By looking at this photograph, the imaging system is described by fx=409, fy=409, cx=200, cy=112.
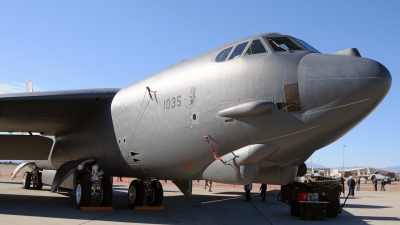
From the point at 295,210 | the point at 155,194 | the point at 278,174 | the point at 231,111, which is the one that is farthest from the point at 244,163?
the point at 155,194

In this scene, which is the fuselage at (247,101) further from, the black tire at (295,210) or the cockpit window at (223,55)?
the black tire at (295,210)

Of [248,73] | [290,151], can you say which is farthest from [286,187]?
[248,73]

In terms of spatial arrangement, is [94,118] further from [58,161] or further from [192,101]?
[192,101]

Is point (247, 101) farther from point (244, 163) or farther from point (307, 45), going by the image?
point (307, 45)

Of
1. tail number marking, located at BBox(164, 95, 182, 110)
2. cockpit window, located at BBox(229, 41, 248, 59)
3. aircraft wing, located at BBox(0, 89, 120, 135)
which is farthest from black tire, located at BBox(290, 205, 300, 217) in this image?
aircraft wing, located at BBox(0, 89, 120, 135)

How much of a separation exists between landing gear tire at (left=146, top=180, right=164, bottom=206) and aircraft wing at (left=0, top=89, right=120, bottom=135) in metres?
3.15

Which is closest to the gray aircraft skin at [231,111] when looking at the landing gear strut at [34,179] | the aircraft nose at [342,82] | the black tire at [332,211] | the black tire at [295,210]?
the aircraft nose at [342,82]

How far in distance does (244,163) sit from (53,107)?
302 inches

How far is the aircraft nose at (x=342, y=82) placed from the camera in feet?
24.5

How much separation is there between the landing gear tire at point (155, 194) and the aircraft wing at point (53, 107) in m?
3.15

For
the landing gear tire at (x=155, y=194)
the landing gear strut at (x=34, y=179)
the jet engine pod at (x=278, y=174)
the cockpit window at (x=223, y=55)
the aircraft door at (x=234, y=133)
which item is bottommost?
the landing gear strut at (x=34, y=179)

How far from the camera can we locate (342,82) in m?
7.55

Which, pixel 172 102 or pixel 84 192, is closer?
pixel 172 102

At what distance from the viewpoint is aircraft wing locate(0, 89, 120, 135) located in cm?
1247
